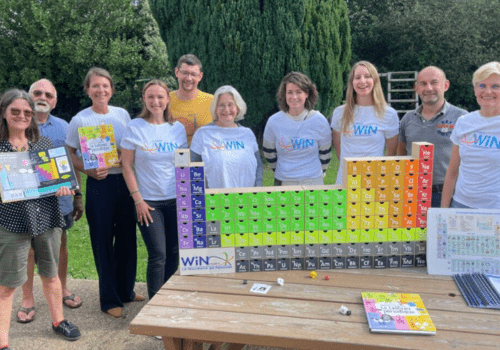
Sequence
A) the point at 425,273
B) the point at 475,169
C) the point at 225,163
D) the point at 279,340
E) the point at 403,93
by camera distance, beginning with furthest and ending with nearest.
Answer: the point at 403,93 < the point at 225,163 < the point at 475,169 < the point at 425,273 < the point at 279,340

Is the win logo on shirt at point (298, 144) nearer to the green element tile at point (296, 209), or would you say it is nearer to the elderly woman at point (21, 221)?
the green element tile at point (296, 209)

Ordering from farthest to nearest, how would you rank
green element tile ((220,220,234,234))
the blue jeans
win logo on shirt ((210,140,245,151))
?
win logo on shirt ((210,140,245,151)) < the blue jeans < green element tile ((220,220,234,234))

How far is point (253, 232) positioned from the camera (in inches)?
117

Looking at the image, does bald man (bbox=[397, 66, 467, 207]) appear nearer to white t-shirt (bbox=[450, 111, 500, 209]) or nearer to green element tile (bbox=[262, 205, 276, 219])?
white t-shirt (bbox=[450, 111, 500, 209])

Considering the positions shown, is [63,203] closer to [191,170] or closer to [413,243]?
[191,170]

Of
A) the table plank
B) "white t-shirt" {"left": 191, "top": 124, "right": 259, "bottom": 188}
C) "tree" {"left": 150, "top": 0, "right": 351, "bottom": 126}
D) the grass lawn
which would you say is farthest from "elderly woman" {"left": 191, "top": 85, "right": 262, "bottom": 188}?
"tree" {"left": 150, "top": 0, "right": 351, "bottom": 126}

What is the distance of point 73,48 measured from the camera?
16234 millimetres

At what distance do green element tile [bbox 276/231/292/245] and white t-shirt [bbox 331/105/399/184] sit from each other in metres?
1.06

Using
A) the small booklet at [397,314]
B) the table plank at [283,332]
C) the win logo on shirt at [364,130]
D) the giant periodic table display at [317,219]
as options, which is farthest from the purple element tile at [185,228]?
the win logo on shirt at [364,130]

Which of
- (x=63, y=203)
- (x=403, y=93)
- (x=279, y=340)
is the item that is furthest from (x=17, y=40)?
(x=279, y=340)

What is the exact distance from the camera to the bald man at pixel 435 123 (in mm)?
3826

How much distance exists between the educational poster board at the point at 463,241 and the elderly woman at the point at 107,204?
7.85 ft

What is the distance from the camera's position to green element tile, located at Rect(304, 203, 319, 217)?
2.96 meters

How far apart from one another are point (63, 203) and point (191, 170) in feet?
5.35
